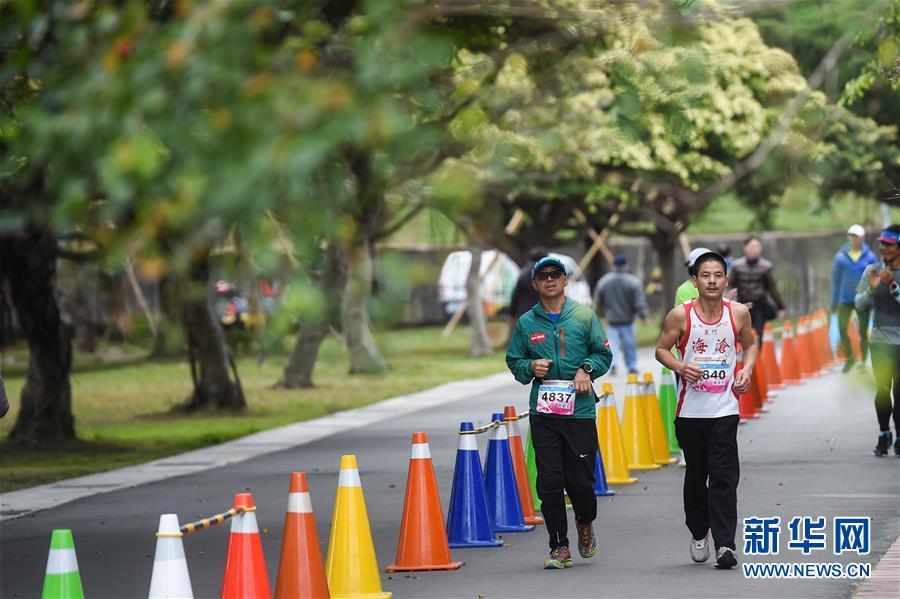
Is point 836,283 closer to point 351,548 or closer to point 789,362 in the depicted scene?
point 789,362

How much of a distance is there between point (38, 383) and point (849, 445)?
8.99 metres

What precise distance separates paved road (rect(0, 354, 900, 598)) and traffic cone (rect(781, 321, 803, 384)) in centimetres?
555

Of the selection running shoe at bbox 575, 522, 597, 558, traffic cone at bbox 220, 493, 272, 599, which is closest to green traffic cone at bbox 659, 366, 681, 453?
running shoe at bbox 575, 522, 597, 558

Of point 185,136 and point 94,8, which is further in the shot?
point 94,8

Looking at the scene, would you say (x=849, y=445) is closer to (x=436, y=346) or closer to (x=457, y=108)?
(x=457, y=108)

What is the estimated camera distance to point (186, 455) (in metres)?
18.6

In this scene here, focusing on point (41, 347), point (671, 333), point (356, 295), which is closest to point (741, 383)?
point (671, 333)

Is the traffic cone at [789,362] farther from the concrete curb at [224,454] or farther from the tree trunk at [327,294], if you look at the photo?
the tree trunk at [327,294]

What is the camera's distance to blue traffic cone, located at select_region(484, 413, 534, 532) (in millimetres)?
11359

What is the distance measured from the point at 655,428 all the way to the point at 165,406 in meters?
12.4

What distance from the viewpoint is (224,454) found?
18547 millimetres

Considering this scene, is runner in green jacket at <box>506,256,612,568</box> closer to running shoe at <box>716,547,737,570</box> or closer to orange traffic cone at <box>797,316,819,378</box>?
running shoe at <box>716,547,737,570</box>

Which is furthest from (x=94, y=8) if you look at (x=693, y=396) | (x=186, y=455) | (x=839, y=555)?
(x=186, y=455)

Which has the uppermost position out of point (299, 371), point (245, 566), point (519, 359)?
point (519, 359)
